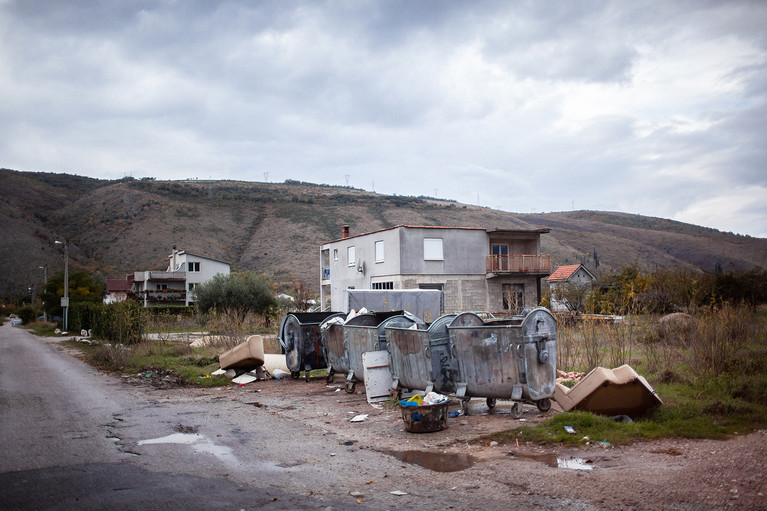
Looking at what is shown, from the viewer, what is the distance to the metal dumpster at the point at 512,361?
8117 millimetres

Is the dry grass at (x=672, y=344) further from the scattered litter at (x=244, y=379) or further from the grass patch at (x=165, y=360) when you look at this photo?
the grass patch at (x=165, y=360)

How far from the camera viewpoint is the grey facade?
35.8 m

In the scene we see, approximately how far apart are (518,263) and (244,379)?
27.8 meters

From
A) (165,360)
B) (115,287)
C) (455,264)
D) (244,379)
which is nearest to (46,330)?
(115,287)

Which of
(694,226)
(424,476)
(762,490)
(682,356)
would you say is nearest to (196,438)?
(424,476)

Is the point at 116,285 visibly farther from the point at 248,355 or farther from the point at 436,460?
the point at 436,460

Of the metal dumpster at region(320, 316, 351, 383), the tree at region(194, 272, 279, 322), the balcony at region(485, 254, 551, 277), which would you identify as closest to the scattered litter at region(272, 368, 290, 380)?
the metal dumpster at region(320, 316, 351, 383)

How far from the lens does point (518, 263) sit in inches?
1503

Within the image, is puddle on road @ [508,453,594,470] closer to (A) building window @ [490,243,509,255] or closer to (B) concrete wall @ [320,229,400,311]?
(B) concrete wall @ [320,229,400,311]

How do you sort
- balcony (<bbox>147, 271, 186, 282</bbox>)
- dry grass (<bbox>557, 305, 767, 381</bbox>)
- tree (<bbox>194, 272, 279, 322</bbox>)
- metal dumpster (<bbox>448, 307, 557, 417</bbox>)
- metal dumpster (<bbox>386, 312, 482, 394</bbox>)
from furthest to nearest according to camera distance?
balcony (<bbox>147, 271, 186, 282</bbox>), tree (<bbox>194, 272, 279, 322</bbox>), dry grass (<bbox>557, 305, 767, 381</bbox>), metal dumpster (<bbox>386, 312, 482, 394</bbox>), metal dumpster (<bbox>448, 307, 557, 417</bbox>)

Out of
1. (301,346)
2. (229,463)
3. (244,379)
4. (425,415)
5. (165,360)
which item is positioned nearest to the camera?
(229,463)

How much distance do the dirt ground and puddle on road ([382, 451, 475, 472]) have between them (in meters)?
0.01

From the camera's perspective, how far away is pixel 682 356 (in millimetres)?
10570

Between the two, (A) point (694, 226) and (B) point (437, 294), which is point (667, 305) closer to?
(B) point (437, 294)
